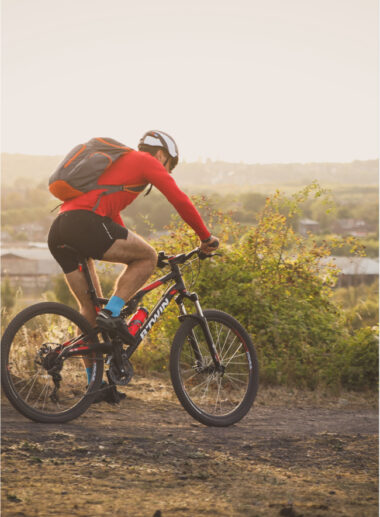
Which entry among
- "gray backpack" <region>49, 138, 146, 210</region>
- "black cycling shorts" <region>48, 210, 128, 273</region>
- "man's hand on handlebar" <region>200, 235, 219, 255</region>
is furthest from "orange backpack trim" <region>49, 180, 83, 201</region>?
"man's hand on handlebar" <region>200, 235, 219, 255</region>

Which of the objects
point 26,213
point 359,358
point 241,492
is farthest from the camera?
point 26,213

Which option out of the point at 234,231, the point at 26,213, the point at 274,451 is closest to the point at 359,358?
the point at 234,231

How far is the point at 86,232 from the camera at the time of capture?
159 inches

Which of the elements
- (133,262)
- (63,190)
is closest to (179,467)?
(133,262)

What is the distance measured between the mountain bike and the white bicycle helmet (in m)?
0.72

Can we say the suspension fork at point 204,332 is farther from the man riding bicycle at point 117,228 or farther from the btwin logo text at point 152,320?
the man riding bicycle at point 117,228

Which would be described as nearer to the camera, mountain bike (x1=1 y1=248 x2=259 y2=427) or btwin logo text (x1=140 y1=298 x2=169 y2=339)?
mountain bike (x1=1 y1=248 x2=259 y2=427)

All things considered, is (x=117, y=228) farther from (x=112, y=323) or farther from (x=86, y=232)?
(x=112, y=323)

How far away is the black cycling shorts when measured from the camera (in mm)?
4043

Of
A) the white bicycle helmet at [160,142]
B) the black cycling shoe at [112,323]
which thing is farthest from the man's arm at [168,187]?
the black cycling shoe at [112,323]

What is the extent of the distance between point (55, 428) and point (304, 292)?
413cm

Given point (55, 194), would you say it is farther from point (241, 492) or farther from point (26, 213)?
point (26, 213)

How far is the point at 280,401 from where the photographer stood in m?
6.41

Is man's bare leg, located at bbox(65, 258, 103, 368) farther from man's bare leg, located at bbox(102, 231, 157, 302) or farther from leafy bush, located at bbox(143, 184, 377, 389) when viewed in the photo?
leafy bush, located at bbox(143, 184, 377, 389)
